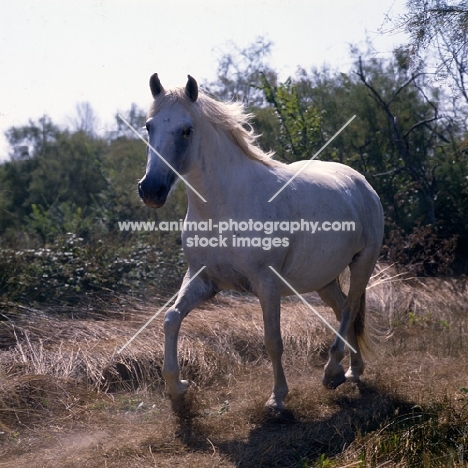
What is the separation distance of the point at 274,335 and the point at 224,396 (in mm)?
1058

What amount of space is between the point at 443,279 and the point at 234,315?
139 inches

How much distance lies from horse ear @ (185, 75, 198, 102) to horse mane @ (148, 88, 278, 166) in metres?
0.03

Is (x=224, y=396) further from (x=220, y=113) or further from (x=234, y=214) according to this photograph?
(x=220, y=113)

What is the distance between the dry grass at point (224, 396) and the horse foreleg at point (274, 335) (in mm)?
128

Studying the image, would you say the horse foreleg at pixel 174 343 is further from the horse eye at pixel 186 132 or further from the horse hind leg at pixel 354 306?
the horse hind leg at pixel 354 306

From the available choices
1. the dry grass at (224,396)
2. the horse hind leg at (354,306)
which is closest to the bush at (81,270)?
the dry grass at (224,396)

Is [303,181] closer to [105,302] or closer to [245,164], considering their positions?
[245,164]

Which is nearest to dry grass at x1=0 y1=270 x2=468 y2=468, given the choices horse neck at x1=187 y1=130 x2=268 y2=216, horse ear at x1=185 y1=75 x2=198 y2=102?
horse neck at x1=187 y1=130 x2=268 y2=216

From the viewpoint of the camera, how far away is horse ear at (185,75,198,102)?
4.73m

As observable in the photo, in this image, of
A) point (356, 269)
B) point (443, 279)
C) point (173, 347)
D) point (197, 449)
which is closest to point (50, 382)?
point (173, 347)

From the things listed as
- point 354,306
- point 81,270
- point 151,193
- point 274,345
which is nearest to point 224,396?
point 274,345

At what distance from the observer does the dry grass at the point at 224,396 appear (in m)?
4.25

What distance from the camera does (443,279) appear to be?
9.52 metres

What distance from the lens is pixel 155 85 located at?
475cm
